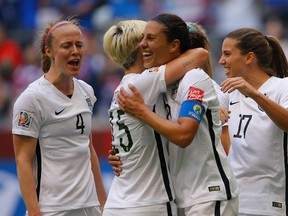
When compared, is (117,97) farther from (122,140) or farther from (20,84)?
(20,84)

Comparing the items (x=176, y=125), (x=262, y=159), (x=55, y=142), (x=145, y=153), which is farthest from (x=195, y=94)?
(x=55, y=142)

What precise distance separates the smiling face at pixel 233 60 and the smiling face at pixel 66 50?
1.03m

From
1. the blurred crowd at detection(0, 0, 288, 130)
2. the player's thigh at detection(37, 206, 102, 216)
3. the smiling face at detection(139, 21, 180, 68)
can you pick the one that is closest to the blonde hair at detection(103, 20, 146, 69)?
the smiling face at detection(139, 21, 180, 68)

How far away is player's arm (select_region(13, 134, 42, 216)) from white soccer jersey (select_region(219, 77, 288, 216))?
1426 millimetres

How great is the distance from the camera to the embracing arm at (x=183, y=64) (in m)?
4.94

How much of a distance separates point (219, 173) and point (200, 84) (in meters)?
0.55

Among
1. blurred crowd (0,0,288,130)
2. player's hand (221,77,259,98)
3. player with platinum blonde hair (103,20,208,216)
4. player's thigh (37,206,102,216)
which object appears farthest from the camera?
blurred crowd (0,0,288,130)

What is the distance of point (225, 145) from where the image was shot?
6.29m

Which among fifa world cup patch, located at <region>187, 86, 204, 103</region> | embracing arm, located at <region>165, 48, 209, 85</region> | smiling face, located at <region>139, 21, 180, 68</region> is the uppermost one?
smiling face, located at <region>139, 21, 180, 68</region>

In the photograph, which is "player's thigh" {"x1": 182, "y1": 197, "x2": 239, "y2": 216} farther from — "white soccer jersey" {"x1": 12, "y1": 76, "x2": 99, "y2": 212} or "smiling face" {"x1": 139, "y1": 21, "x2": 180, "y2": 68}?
"white soccer jersey" {"x1": 12, "y1": 76, "x2": 99, "y2": 212}

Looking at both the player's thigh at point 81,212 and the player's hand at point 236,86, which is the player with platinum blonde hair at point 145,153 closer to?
the player's hand at point 236,86

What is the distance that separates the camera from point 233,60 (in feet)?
19.0

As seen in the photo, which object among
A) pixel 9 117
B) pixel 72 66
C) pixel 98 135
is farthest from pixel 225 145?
pixel 9 117

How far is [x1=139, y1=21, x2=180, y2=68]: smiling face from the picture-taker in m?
5.02
